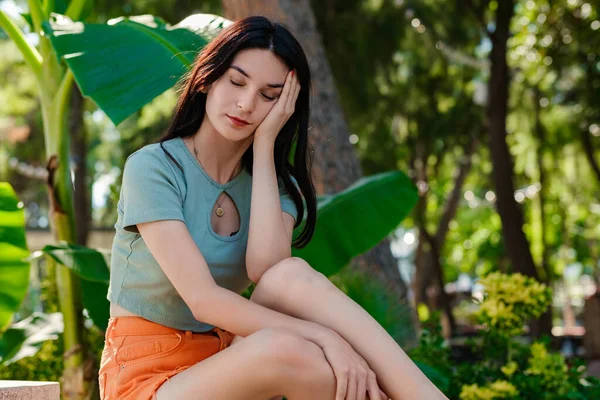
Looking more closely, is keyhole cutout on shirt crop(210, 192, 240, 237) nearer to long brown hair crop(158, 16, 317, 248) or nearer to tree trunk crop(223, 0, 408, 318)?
long brown hair crop(158, 16, 317, 248)

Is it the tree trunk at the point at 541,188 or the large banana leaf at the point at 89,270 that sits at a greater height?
the large banana leaf at the point at 89,270

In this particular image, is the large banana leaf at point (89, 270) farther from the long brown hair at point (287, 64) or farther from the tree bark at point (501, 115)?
the tree bark at point (501, 115)

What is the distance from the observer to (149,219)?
7.41 feet

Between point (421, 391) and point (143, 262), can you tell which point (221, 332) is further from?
point (421, 391)

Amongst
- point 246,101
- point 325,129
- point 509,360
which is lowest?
point 509,360

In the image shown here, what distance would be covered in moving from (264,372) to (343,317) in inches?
11.5

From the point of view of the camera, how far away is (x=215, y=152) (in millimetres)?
2547

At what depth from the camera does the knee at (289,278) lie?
2256mm

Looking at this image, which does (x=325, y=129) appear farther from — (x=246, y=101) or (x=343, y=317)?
(x=343, y=317)

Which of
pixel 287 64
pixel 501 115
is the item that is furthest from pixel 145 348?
pixel 501 115

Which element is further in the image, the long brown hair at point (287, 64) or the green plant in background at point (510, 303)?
the green plant in background at point (510, 303)

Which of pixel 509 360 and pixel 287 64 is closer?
pixel 287 64

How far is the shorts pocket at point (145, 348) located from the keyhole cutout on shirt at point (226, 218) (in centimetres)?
37

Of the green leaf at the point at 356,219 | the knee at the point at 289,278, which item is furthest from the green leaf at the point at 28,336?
the knee at the point at 289,278
